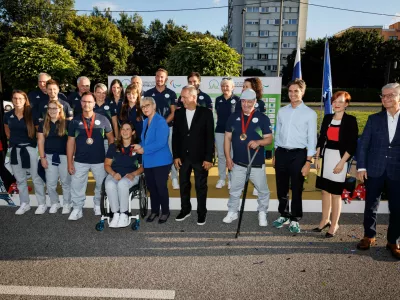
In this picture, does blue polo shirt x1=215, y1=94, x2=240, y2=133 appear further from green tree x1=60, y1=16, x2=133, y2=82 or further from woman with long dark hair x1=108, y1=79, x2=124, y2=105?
green tree x1=60, y1=16, x2=133, y2=82

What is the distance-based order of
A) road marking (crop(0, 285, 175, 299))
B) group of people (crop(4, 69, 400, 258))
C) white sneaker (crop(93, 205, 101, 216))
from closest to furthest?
1. road marking (crop(0, 285, 175, 299))
2. group of people (crop(4, 69, 400, 258))
3. white sneaker (crop(93, 205, 101, 216))

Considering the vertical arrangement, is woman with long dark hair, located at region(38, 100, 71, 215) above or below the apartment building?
below

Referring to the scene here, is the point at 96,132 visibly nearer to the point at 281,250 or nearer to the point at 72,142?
the point at 72,142

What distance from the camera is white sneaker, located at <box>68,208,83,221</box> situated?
205 inches

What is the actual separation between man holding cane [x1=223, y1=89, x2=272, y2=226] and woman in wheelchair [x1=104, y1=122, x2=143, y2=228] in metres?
1.46

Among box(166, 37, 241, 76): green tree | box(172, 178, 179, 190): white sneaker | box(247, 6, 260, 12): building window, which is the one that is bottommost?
box(172, 178, 179, 190): white sneaker

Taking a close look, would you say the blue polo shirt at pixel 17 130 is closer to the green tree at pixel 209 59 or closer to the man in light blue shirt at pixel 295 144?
the man in light blue shirt at pixel 295 144

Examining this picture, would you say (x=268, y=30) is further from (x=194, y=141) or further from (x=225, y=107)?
(x=194, y=141)

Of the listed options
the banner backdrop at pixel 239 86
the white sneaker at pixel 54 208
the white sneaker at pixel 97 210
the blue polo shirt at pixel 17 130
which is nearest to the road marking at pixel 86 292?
the white sneaker at pixel 97 210

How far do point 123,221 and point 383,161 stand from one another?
11.9ft

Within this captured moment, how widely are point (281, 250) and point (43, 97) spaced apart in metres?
5.37

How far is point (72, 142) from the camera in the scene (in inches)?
198

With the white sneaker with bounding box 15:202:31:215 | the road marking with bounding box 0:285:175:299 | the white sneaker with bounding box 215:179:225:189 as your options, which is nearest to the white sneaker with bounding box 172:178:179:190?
the white sneaker with bounding box 215:179:225:189

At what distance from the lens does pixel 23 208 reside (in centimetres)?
556
